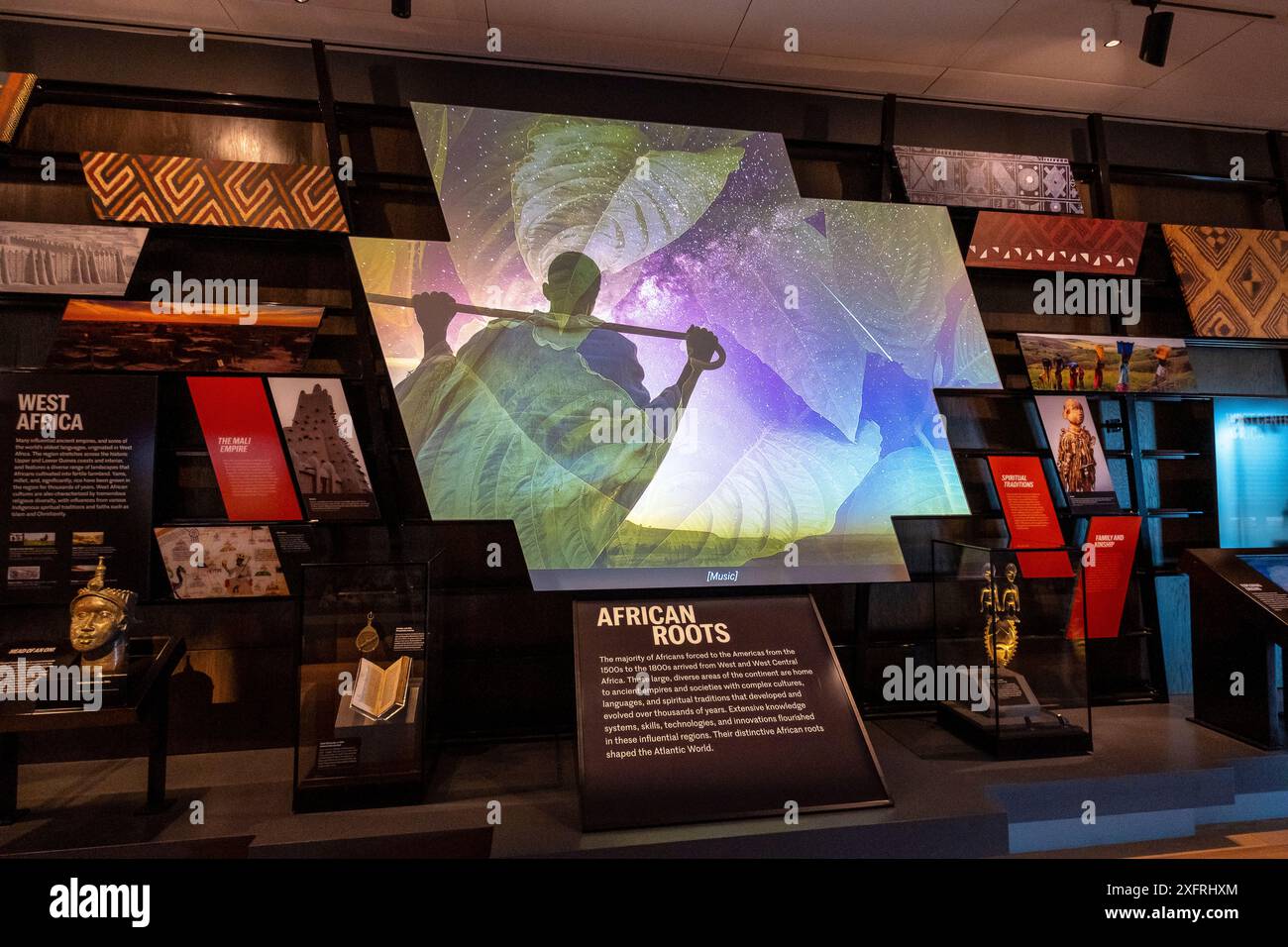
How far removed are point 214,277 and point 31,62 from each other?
3.71 ft

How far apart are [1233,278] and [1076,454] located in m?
1.33

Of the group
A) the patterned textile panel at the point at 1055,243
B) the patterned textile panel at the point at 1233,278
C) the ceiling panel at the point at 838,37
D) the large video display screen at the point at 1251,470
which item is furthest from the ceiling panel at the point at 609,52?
the large video display screen at the point at 1251,470

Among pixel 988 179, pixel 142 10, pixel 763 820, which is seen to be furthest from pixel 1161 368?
pixel 142 10

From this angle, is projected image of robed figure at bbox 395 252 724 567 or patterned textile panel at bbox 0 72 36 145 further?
projected image of robed figure at bbox 395 252 724 567

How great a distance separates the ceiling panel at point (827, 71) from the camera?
3133 mm

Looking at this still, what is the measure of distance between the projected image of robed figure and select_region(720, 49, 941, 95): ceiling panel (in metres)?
1.22

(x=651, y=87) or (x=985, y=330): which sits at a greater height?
(x=651, y=87)

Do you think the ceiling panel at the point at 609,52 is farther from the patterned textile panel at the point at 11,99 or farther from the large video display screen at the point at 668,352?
the patterned textile panel at the point at 11,99

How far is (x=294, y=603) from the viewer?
2949 mm

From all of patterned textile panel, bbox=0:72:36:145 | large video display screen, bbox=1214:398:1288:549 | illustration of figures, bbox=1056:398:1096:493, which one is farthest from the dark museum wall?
large video display screen, bbox=1214:398:1288:549

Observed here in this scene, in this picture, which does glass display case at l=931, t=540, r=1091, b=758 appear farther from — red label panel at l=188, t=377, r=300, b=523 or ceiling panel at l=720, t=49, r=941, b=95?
red label panel at l=188, t=377, r=300, b=523

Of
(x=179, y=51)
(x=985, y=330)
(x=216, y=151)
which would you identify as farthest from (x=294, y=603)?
(x=985, y=330)

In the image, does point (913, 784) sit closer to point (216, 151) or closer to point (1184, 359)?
point (1184, 359)

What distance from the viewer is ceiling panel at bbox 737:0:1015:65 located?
2.79 meters
